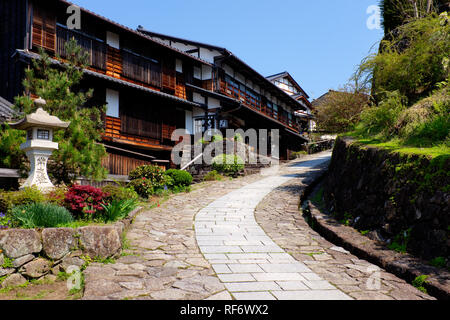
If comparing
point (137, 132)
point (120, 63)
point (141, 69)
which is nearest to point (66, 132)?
point (137, 132)

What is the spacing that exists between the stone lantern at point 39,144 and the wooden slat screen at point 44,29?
7246mm

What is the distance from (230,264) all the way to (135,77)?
538 inches

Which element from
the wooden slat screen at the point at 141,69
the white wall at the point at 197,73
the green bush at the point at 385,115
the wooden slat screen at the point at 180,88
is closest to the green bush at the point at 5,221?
the green bush at the point at 385,115

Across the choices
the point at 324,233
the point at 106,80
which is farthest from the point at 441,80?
the point at 106,80

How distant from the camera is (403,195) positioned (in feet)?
15.8

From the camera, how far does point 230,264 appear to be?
4.37m

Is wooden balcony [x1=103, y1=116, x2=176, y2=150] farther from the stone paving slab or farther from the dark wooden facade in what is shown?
the stone paving slab

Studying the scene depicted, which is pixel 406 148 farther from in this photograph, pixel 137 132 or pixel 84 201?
pixel 137 132

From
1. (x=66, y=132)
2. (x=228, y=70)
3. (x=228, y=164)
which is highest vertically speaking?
(x=228, y=70)

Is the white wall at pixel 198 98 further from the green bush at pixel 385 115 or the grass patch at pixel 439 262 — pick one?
the grass patch at pixel 439 262

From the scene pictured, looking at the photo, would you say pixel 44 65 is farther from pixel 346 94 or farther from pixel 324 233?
pixel 346 94

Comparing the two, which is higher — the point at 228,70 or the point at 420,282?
the point at 228,70

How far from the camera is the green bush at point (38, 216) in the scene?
14.0 ft
